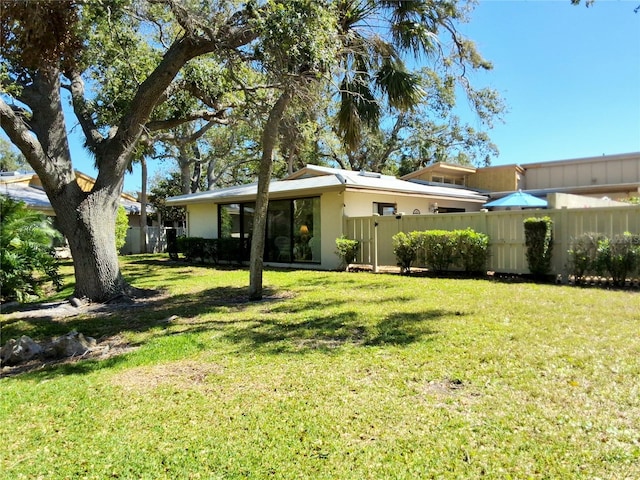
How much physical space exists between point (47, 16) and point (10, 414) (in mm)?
6887

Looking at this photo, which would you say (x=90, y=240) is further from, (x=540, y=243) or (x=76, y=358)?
(x=540, y=243)

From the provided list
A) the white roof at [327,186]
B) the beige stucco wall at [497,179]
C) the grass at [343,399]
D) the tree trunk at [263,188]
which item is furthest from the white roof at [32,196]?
the beige stucco wall at [497,179]

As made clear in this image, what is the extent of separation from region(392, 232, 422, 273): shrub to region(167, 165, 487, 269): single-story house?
2.07 m

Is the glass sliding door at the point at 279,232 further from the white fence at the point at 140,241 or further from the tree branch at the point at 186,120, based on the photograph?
the white fence at the point at 140,241

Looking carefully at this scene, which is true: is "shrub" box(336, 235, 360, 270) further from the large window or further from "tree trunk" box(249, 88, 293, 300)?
"tree trunk" box(249, 88, 293, 300)

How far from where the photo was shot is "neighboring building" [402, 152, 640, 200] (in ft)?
61.3

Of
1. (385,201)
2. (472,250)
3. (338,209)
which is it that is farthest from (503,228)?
(338,209)

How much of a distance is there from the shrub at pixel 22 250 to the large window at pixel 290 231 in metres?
7.21

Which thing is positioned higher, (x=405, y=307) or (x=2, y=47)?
(x=2, y=47)

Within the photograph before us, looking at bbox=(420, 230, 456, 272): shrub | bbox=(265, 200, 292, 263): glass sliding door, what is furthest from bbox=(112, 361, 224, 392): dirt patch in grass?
bbox=(265, 200, 292, 263): glass sliding door

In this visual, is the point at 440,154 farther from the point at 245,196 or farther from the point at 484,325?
the point at 484,325

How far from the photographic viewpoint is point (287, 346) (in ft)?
17.4

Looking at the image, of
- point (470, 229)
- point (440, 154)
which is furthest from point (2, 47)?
point (440, 154)

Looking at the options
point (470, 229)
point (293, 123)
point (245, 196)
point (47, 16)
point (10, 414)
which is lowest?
point (10, 414)
